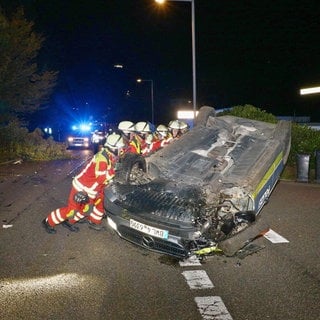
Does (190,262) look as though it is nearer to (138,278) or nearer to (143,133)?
(138,278)

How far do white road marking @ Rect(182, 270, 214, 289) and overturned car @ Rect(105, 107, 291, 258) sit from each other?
303 millimetres

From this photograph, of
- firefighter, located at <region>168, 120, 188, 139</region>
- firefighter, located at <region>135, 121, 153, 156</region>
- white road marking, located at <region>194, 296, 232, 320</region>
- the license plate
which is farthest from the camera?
firefighter, located at <region>168, 120, 188, 139</region>

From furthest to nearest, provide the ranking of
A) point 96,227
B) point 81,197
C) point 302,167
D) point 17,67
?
point 17,67 → point 302,167 → point 96,227 → point 81,197

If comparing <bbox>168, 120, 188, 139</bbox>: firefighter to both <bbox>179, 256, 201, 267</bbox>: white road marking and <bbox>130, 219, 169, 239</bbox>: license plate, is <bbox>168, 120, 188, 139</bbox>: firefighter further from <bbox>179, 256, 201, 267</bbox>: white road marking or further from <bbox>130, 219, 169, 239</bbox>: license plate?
<bbox>130, 219, 169, 239</bbox>: license plate

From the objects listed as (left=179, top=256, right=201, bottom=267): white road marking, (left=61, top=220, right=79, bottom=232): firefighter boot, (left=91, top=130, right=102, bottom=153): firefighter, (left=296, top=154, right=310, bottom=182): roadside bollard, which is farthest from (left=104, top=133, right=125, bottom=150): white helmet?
(left=91, top=130, right=102, bottom=153): firefighter

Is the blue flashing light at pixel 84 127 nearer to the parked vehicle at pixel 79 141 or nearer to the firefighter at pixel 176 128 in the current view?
the parked vehicle at pixel 79 141

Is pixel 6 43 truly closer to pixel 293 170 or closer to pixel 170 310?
pixel 293 170

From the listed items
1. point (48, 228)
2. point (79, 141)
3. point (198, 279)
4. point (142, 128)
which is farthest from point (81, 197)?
point (79, 141)

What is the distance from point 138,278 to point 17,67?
20.0 metres

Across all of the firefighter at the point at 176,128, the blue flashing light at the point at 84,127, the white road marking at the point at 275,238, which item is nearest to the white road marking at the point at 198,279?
the white road marking at the point at 275,238

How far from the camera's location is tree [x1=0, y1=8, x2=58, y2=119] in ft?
69.9

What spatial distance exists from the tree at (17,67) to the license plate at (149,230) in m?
18.3

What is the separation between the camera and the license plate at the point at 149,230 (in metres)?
5.14

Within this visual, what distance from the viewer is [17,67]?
73.7ft
